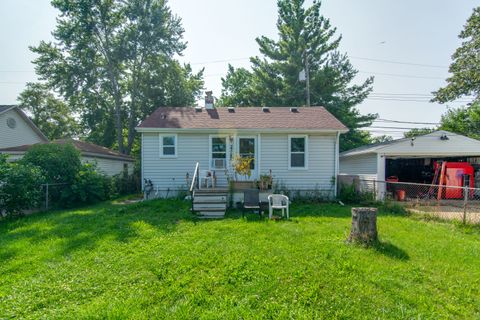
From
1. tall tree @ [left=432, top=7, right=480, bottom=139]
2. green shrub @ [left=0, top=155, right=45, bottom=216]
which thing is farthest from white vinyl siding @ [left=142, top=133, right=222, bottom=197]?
tall tree @ [left=432, top=7, right=480, bottom=139]

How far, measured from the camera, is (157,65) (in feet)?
76.1

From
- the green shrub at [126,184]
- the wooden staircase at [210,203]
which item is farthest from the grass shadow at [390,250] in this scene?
the green shrub at [126,184]

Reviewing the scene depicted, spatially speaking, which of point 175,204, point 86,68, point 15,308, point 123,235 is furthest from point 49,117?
point 15,308

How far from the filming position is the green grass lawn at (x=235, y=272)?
2994 mm

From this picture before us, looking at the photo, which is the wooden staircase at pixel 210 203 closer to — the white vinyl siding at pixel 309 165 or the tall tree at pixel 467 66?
the white vinyl siding at pixel 309 165

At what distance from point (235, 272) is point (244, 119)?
880 cm

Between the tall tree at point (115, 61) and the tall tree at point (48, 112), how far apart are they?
24.8 feet

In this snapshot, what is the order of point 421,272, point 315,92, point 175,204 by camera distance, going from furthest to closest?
point 315,92 < point 175,204 < point 421,272

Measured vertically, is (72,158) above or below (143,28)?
below

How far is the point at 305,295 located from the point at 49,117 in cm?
3601

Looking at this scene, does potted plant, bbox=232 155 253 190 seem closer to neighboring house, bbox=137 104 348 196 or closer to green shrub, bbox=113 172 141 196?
neighboring house, bbox=137 104 348 196

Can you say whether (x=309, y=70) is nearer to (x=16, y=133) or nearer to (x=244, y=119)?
(x=244, y=119)

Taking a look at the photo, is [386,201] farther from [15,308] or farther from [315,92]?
[315,92]

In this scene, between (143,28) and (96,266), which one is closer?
(96,266)
